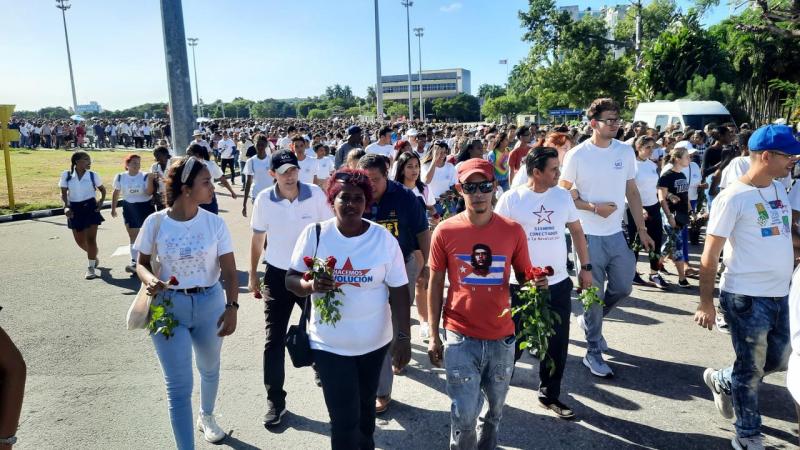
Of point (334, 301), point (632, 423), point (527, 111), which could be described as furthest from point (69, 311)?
point (527, 111)

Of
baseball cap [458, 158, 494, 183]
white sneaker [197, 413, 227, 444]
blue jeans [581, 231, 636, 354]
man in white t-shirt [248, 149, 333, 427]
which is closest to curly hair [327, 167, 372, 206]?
baseball cap [458, 158, 494, 183]

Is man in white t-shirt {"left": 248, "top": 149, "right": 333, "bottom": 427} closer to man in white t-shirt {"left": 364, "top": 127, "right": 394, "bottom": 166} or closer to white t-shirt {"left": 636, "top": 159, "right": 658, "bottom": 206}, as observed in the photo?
white t-shirt {"left": 636, "top": 159, "right": 658, "bottom": 206}

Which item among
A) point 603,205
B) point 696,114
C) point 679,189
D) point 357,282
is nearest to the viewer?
point 357,282

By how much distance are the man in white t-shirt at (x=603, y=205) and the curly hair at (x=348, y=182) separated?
8.08 feet

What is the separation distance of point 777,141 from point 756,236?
0.61 m

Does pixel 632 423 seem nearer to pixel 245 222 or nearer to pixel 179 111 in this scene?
pixel 179 111

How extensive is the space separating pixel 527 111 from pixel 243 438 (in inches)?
2812

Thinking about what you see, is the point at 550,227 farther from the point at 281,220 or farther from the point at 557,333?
the point at 281,220

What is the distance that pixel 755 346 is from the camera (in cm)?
355

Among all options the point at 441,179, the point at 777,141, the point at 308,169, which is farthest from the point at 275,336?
the point at 308,169

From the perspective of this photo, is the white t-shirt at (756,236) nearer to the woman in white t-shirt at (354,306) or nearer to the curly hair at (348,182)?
the woman in white t-shirt at (354,306)

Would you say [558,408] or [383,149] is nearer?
[558,408]

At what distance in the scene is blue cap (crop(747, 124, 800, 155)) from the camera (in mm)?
3447

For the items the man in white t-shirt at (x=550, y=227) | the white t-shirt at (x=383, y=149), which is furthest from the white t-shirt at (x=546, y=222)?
the white t-shirt at (x=383, y=149)
